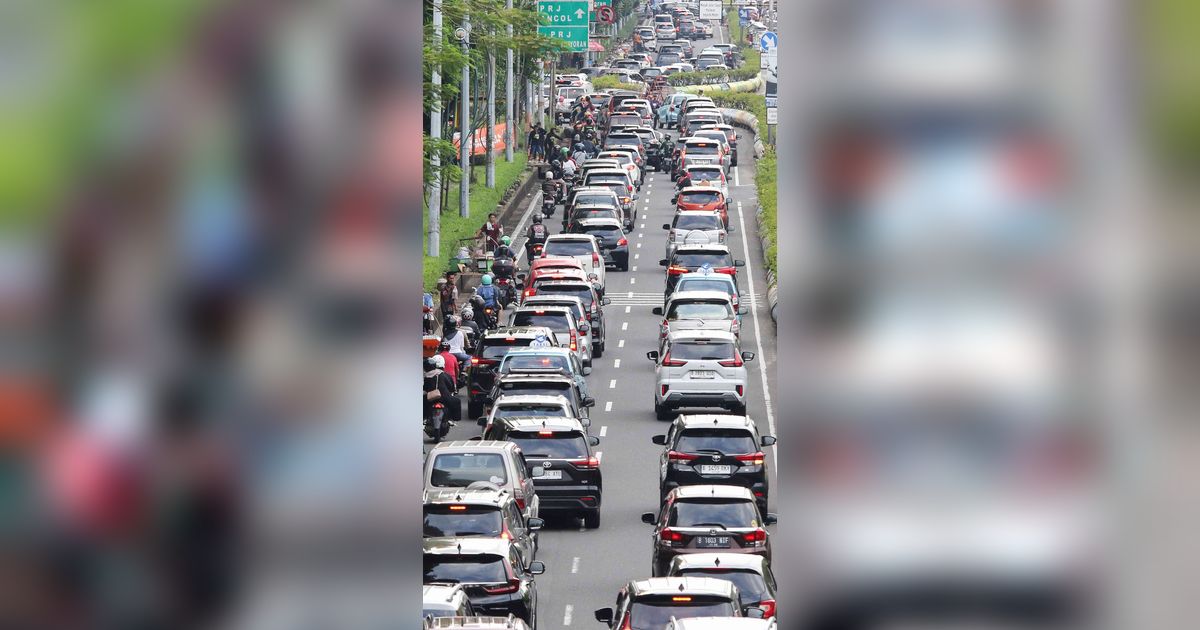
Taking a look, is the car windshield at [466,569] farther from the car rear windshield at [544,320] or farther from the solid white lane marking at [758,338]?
the car rear windshield at [544,320]

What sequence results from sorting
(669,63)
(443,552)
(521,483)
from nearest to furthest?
(443,552) → (521,483) → (669,63)

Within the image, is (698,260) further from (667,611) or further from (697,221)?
(667,611)

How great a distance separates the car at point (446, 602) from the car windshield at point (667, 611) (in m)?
1.26

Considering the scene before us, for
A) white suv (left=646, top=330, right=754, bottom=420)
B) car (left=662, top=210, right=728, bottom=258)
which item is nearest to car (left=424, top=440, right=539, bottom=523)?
white suv (left=646, top=330, right=754, bottom=420)

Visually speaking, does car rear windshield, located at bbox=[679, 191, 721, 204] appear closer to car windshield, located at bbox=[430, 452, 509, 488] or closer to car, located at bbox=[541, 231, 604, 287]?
car, located at bbox=[541, 231, 604, 287]

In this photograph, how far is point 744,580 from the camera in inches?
733

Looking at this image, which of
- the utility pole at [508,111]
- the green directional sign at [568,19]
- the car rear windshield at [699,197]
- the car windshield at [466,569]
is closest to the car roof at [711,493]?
the car windshield at [466,569]

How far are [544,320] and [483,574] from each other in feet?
65.5

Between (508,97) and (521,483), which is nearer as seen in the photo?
(521,483)

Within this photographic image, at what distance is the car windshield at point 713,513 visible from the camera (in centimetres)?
2141
